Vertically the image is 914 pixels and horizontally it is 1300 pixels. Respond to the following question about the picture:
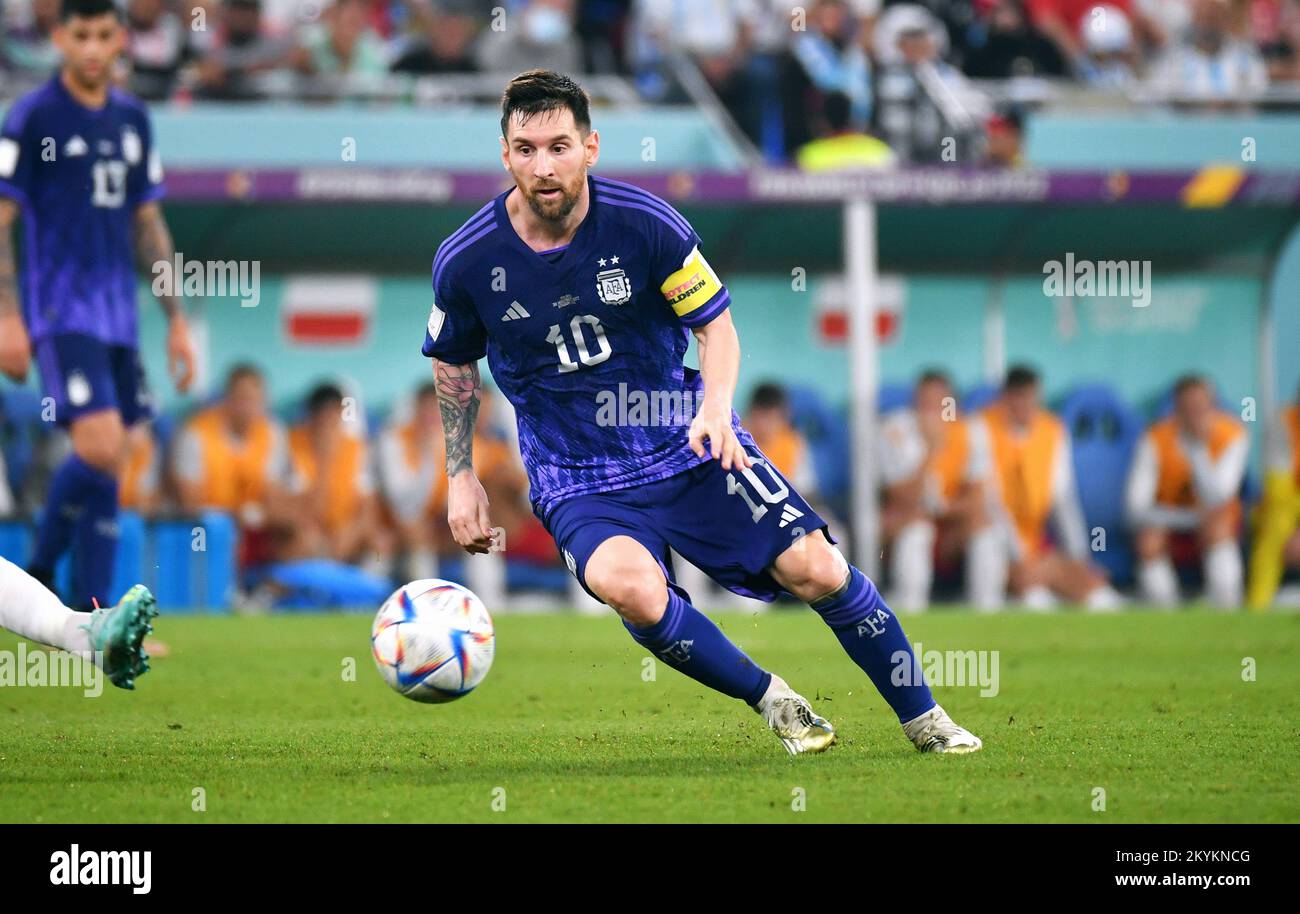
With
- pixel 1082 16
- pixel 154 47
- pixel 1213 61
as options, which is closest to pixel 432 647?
pixel 154 47

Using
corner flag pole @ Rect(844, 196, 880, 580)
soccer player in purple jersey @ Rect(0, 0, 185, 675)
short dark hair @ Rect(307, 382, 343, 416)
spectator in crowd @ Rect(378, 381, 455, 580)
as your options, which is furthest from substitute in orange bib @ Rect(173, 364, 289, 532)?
soccer player in purple jersey @ Rect(0, 0, 185, 675)

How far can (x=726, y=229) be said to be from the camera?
1477cm

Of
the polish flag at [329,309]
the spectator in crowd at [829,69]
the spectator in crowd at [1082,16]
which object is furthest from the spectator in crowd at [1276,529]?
the polish flag at [329,309]

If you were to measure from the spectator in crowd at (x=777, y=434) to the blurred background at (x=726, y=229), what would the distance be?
1.1 inches

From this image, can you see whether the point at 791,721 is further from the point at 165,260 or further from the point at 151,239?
the point at 151,239

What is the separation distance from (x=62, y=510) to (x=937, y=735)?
4.56 metres

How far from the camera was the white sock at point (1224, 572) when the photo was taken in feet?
46.2

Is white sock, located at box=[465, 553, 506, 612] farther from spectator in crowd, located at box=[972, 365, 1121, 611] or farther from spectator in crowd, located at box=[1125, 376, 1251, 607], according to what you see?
spectator in crowd, located at box=[1125, 376, 1251, 607]

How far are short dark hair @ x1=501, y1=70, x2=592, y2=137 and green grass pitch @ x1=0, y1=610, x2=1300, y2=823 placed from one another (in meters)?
1.88

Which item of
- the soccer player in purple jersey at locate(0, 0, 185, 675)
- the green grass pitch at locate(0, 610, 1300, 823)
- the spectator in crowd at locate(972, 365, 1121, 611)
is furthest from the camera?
the spectator in crowd at locate(972, 365, 1121, 611)

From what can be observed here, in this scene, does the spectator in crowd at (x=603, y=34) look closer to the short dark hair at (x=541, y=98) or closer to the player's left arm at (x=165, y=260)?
the player's left arm at (x=165, y=260)

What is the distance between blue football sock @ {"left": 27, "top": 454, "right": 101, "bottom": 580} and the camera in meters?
8.62
